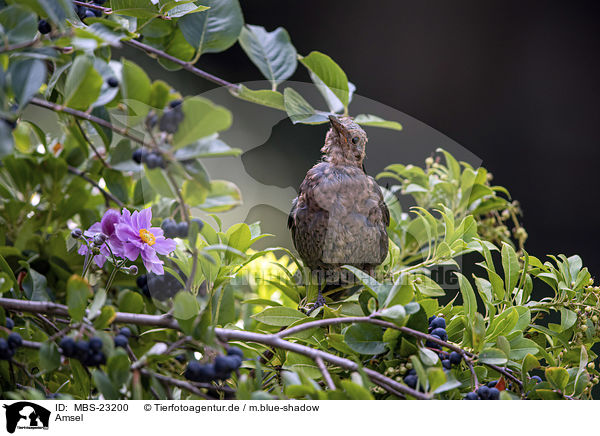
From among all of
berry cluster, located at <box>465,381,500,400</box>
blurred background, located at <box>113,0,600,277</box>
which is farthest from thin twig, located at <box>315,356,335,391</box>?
blurred background, located at <box>113,0,600,277</box>

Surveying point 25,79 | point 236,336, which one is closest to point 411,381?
point 236,336

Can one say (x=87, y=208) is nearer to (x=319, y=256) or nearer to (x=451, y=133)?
(x=319, y=256)

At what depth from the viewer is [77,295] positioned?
359 mm

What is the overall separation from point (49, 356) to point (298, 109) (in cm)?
29

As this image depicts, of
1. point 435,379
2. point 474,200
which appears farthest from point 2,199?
point 474,200

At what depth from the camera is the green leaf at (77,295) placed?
14.0 inches

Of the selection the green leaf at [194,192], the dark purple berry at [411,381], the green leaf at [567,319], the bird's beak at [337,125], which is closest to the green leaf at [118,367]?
the green leaf at [194,192]

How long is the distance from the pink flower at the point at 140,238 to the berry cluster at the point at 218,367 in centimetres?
14

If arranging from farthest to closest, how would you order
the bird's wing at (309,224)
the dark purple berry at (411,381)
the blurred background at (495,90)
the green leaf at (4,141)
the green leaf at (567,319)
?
1. the blurred background at (495,90)
2. the bird's wing at (309,224)
3. the green leaf at (567,319)
4. the dark purple berry at (411,381)
5. the green leaf at (4,141)

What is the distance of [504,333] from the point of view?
1.53ft

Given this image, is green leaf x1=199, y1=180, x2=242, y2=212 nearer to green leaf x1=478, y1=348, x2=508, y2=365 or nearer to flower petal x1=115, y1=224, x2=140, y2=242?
flower petal x1=115, y1=224, x2=140, y2=242

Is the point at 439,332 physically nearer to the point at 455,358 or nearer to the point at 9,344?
the point at 455,358

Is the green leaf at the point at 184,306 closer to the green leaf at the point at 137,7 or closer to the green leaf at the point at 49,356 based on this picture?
the green leaf at the point at 49,356

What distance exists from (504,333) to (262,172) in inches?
14.1
